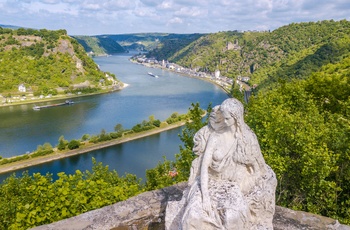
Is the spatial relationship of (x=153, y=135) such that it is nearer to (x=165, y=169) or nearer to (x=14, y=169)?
(x=14, y=169)

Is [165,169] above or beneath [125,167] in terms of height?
above

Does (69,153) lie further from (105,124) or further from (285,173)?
(285,173)

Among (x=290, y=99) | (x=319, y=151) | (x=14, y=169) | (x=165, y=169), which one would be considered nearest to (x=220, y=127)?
(x=319, y=151)

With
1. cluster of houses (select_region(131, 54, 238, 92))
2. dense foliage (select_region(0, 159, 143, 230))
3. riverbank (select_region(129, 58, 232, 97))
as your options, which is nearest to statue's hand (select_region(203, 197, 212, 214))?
dense foliage (select_region(0, 159, 143, 230))

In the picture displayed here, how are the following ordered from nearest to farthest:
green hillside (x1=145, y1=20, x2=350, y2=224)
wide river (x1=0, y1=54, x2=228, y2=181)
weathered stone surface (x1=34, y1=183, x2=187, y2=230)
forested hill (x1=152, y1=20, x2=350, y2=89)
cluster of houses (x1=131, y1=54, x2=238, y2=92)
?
1. weathered stone surface (x1=34, y1=183, x2=187, y2=230)
2. green hillside (x1=145, y1=20, x2=350, y2=224)
3. wide river (x1=0, y1=54, x2=228, y2=181)
4. forested hill (x1=152, y1=20, x2=350, y2=89)
5. cluster of houses (x1=131, y1=54, x2=238, y2=92)

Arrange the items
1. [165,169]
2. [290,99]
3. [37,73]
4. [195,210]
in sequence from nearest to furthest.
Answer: [195,210] < [165,169] < [290,99] < [37,73]

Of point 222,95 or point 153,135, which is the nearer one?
point 153,135

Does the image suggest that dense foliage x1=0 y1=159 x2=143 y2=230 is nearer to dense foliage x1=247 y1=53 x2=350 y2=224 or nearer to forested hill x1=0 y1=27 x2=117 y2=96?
dense foliage x1=247 y1=53 x2=350 y2=224
